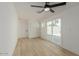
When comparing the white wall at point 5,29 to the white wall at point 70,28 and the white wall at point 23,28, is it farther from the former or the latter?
the white wall at point 23,28

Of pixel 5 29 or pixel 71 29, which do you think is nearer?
pixel 5 29

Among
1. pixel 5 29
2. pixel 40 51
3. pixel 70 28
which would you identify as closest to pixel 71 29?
pixel 70 28

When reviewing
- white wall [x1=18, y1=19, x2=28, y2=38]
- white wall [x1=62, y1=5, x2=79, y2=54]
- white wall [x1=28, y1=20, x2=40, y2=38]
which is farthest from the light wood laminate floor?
white wall [x1=18, y1=19, x2=28, y2=38]

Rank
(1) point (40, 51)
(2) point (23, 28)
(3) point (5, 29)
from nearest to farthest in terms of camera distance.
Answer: (3) point (5, 29), (1) point (40, 51), (2) point (23, 28)

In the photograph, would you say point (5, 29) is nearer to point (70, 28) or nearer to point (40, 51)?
point (40, 51)

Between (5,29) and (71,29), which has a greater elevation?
(5,29)

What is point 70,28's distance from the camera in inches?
140

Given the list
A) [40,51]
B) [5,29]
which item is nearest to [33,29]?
[40,51]

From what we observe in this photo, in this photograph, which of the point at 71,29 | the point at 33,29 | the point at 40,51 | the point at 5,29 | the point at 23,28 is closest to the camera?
the point at 5,29

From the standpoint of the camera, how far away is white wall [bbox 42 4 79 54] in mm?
3253

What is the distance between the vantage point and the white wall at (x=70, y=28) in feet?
10.7

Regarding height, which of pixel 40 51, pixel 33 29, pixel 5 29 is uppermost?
pixel 5 29

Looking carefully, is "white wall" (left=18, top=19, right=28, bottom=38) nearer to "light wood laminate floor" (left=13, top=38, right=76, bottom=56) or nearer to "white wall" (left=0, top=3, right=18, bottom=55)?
"light wood laminate floor" (left=13, top=38, right=76, bottom=56)

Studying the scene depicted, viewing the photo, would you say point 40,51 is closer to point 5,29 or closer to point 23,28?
point 5,29
